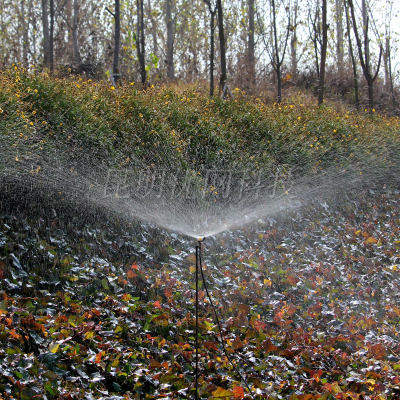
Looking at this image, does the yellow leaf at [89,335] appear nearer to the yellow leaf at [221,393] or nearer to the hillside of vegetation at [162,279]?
the hillside of vegetation at [162,279]

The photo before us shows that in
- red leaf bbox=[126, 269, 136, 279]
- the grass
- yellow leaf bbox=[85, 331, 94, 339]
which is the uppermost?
the grass

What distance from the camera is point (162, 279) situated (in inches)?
194

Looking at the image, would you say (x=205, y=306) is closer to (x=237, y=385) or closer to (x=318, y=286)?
(x=237, y=385)

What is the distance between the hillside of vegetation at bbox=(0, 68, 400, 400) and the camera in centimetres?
343

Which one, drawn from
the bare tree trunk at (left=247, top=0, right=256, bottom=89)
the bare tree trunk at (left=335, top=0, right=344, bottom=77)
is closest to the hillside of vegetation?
the bare tree trunk at (left=247, top=0, right=256, bottom=89)

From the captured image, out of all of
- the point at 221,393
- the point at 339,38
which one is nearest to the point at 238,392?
the point at 221,393

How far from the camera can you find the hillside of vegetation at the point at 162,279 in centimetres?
343

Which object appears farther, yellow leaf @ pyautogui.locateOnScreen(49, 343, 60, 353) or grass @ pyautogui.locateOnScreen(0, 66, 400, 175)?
grass @ pyautogui.locateOnScreen(0, 66, 400, 175)

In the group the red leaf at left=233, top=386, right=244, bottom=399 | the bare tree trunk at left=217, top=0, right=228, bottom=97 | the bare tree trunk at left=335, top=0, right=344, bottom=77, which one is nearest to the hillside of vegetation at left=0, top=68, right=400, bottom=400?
the red leaf at left=233, top=386, right=244, bottom=399

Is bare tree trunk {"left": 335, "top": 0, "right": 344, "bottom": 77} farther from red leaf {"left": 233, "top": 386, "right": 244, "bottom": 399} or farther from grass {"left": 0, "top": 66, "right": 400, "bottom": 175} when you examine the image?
red leaf {"left": 233, "top": 386, "right": 244, "bottom": 399}

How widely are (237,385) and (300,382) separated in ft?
1.88

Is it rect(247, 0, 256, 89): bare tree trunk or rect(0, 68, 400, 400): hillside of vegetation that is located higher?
rect(247, 0, 256, 89): bare tree trunk

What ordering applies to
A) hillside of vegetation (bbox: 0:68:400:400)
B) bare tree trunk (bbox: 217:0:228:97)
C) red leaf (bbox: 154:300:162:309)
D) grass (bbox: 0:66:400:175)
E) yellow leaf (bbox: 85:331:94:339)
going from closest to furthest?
hillside of vegetation (bbox: 0:68:400:400) → yellow leaf (bbox: 85:331:94:339) → red leaf (bbox: 154:300:162:309) → grass (bbox: 0:66:400:175) → bare tree trunk (bbox: 217:0:228:97)

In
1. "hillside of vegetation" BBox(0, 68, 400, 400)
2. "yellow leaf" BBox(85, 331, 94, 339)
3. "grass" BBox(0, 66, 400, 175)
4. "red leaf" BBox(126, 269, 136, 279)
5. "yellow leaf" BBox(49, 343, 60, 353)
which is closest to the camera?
"yellow leaf" BBox(49, 343, 60, 353)
